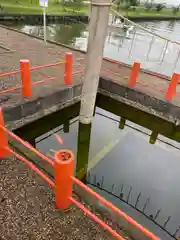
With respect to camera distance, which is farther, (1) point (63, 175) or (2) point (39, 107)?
(2) point (39, 107)

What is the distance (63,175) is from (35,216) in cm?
94

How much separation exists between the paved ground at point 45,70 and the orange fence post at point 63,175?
3376 millimetres

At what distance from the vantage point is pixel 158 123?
6.84m

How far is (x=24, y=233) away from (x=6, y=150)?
60.2 inches

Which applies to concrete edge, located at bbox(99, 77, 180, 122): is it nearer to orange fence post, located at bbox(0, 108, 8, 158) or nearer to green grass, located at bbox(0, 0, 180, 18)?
orange fence post, located at bbox(0, 108, 8, 158)

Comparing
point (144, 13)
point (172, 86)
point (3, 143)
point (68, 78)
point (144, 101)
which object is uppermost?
point (144, 13)

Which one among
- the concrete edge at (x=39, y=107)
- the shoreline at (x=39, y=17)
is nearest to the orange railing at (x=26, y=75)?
the concrete edge at (x=39, y=107)

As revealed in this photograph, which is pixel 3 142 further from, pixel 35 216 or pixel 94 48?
pixel 94 48

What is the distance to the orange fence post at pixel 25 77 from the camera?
4.89 meters

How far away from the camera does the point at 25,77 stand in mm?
5203

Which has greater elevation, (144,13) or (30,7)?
(144,13)

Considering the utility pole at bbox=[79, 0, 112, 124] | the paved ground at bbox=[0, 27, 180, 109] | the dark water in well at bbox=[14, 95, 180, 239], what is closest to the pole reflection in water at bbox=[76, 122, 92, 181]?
the dark water in well at bbox=[14, 95, 180, 239]

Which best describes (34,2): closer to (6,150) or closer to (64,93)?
(64,93)

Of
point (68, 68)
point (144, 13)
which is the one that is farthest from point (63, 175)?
point (144, 13)
